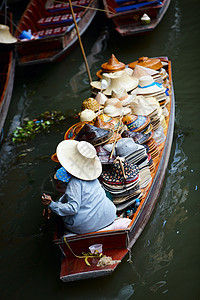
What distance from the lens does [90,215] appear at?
3.05 meters

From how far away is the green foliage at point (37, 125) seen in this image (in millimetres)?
6148

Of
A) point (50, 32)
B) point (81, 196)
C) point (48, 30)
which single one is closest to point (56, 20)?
point (48, 30)

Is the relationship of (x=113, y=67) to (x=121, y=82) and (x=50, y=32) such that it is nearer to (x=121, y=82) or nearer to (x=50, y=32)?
(x=121, y=82)

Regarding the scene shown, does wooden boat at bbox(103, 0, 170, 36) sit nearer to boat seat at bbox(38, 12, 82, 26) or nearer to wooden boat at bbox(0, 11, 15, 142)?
boat seat at bbox(38, 12, 82, 26)

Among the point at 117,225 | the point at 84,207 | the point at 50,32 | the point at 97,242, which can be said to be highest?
the point at 50,32

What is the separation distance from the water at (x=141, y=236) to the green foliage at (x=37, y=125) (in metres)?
0.20

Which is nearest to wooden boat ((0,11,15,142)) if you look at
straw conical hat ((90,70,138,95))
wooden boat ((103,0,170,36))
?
straw conical hat ((90,70,138,95))

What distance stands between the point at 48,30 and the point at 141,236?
6554 millimetres

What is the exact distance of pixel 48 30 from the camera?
28.5 feet

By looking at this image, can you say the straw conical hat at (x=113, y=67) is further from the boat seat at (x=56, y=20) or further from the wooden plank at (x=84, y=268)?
the boat seat at (x=56, y=20)

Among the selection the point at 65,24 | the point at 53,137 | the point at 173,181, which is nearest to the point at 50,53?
the point at 65,24

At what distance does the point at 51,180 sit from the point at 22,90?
3700 mm

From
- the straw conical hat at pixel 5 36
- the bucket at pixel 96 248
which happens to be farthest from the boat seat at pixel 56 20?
the bucket at pixel 96 248

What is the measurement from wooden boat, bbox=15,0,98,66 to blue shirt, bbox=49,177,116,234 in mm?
4259
